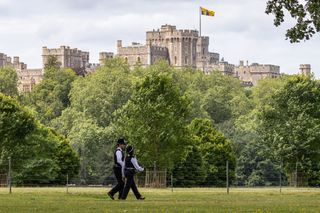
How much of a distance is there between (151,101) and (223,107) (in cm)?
8941

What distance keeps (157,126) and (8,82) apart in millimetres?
107893

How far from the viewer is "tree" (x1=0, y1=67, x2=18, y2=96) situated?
158 metres

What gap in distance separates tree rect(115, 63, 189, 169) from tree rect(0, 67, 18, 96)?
317ft

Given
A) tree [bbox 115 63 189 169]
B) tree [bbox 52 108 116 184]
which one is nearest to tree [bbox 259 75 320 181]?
tree [bbox 115 63 189 169]

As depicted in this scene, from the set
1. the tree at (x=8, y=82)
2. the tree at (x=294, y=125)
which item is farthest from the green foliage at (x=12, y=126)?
the tree at (x=8, y=82)

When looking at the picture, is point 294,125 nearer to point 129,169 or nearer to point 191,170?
point 191,170

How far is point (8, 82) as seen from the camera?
163500mm

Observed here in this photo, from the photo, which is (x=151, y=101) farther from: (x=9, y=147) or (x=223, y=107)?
(x=223, y=107)

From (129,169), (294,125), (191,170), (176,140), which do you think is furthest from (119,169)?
(191,170)

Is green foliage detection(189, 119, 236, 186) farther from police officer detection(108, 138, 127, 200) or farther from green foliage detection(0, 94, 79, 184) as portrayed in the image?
police officer detection(108, 138, 127, 200)

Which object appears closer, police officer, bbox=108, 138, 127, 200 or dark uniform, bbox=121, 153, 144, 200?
dark uniform, bbox=121, 153, 144, 200

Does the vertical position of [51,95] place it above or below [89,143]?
above

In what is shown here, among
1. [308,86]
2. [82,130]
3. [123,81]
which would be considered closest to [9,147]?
[308,86]

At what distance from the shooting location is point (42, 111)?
466 feet
